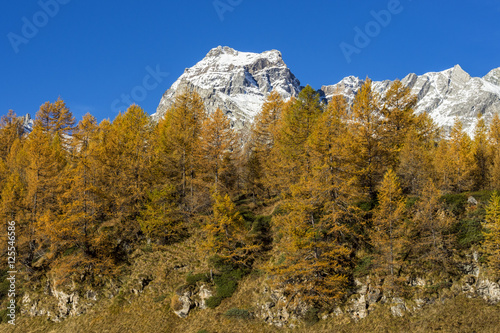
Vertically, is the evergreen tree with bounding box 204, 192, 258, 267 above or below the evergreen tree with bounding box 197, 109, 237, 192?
below

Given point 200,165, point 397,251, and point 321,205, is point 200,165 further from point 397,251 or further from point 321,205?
point 397,251

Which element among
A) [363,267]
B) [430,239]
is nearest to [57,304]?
[363,267]

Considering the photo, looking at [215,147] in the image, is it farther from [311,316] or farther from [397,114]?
[397,114]

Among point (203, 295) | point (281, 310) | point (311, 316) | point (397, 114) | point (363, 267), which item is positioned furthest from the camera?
point (397, 114)

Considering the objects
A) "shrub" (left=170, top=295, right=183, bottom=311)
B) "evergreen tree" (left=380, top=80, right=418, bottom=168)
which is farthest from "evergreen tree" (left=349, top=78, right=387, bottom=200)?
"shrub" (left=170, top=295, right=183, bottom=311)

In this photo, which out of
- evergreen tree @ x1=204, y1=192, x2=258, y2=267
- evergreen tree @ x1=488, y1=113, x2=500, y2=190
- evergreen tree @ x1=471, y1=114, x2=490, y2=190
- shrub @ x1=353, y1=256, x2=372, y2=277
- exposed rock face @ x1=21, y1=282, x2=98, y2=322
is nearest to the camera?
shrub @ x1=353, y1=256, x2=372, y2=277

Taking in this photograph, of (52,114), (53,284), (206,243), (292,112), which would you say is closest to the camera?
(206,243)

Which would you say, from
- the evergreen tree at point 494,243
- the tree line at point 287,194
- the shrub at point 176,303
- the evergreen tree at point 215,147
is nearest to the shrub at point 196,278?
the shrub at point 176,303

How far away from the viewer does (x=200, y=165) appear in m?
31.7

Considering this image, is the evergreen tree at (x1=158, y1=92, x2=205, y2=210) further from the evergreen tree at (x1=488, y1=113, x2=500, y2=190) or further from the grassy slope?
the evergreen tree at (x1=488, y1=113, x2=500, y2=190)

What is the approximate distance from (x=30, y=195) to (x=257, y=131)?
25.4 meters

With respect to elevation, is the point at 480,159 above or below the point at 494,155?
below

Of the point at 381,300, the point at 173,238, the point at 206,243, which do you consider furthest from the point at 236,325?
the point at 173,238

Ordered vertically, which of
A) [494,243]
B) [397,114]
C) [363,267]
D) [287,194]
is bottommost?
[363,267]
